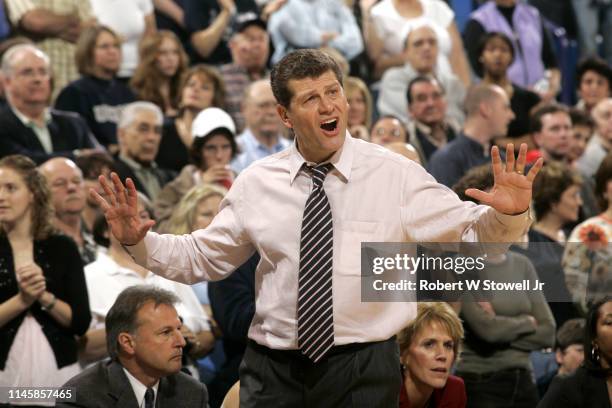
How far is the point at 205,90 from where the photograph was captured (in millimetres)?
7496

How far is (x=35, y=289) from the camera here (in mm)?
4641

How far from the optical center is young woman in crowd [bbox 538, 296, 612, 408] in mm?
3930

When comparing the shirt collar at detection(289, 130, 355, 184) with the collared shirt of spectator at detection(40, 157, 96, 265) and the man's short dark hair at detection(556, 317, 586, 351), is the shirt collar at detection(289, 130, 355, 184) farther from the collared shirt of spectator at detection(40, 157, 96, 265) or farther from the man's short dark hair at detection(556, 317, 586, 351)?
the collared shirt of spectator at detection(40, 157, 96, 265)

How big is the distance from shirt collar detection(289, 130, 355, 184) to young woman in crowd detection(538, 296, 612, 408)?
1237 mm

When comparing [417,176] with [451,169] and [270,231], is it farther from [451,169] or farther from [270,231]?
[451,169]

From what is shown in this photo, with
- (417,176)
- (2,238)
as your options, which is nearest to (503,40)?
(2,238)

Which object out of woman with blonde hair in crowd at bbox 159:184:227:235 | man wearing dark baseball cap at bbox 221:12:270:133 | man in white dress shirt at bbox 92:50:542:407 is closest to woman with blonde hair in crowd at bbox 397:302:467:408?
man in white dress shirt at bbox 92:50:542:407

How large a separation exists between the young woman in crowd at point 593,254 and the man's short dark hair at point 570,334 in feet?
0.36

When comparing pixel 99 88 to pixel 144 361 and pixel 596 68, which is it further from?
pixel 596 68

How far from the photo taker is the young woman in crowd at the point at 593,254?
187 inches

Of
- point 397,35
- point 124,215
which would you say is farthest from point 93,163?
Answer: point 397,35

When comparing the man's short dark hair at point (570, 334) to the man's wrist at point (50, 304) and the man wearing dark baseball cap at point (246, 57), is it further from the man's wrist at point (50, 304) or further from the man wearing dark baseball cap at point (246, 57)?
the man wearing dark baseball cap at point (246, 57)

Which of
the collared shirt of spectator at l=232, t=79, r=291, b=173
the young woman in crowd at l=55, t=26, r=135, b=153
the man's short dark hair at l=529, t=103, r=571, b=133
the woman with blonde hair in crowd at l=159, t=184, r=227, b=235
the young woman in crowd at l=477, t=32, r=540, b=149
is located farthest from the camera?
the young woman in crowd at l=477, t=32, r=540, b=149

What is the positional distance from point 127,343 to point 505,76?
5.18 m
